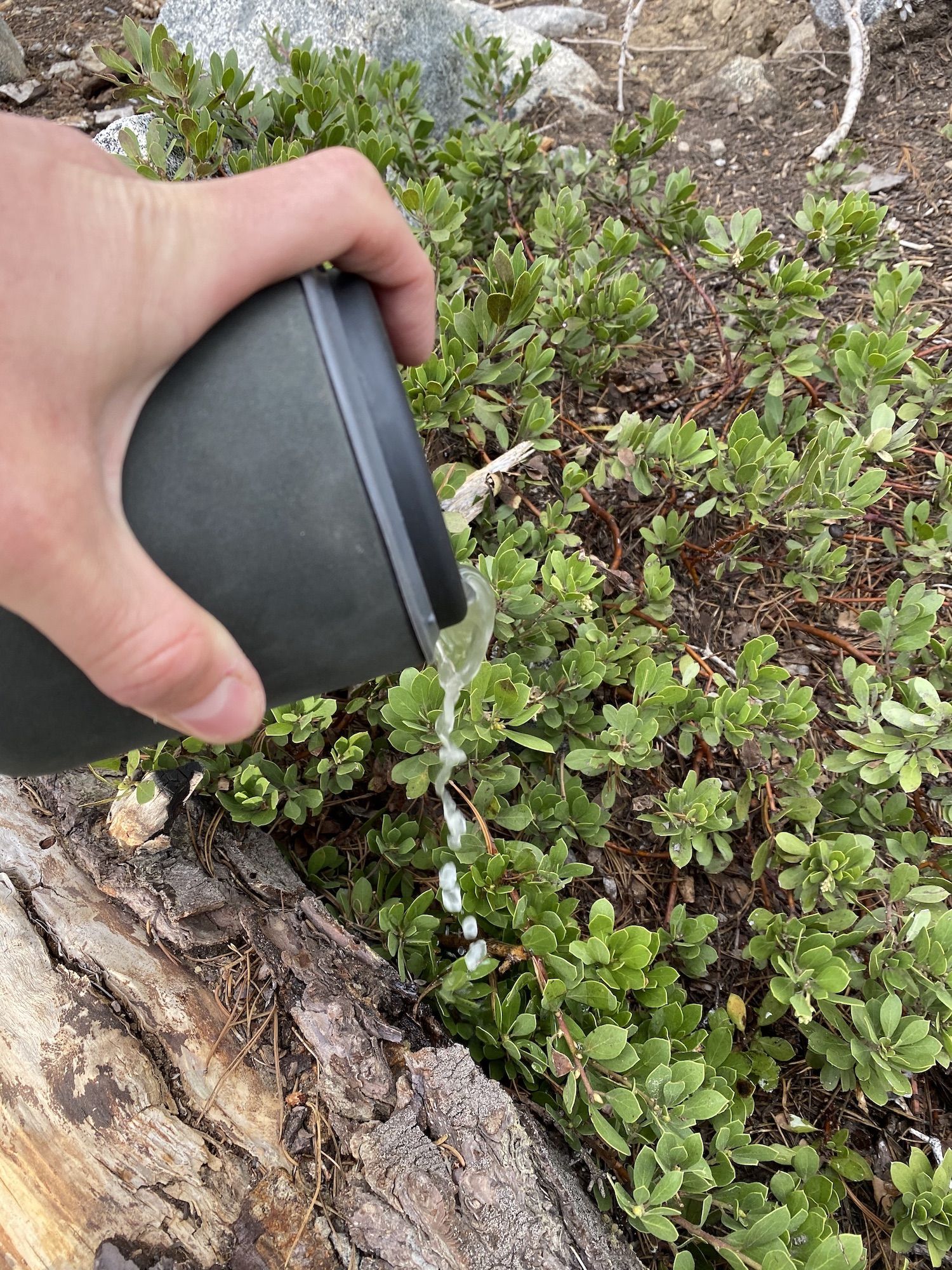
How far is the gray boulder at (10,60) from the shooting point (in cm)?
448

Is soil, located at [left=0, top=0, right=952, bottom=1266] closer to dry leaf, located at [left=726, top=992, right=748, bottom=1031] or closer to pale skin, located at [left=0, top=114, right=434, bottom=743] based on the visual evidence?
dry leaf, located at [left=726, top=992, right=748, bottom=1031]

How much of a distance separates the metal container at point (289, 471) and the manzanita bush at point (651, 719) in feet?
2.44

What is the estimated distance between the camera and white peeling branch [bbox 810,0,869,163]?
150 inches

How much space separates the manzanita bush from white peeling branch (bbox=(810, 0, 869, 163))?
1.38m

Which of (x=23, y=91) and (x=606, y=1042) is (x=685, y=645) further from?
(x=23, y=91)

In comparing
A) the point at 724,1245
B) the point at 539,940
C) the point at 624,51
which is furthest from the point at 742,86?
the point at 724,1245

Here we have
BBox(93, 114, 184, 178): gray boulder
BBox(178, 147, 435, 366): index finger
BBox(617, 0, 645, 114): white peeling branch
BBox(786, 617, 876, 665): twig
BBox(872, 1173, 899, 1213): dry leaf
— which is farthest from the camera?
BBox(617, 0, 645, 114): white peeling branch

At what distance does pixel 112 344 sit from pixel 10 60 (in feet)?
16.8

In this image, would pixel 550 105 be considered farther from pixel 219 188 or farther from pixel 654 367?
pixel 219 188

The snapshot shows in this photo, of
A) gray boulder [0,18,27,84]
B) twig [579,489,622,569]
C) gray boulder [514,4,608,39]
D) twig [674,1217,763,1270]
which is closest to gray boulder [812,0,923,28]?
gray boulder [514,4,608,39]

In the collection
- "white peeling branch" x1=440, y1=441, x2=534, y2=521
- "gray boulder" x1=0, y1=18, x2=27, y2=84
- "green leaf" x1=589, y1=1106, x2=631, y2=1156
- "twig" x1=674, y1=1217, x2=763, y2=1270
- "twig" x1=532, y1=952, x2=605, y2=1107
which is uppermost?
"gray boulder" x1=0, y1=18, x2=27, y2=84

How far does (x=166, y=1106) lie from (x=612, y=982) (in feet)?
2.84

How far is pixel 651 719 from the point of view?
1.91 metres

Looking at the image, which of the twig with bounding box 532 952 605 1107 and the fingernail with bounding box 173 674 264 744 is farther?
the twig with bounding box 532 952 605 1107
